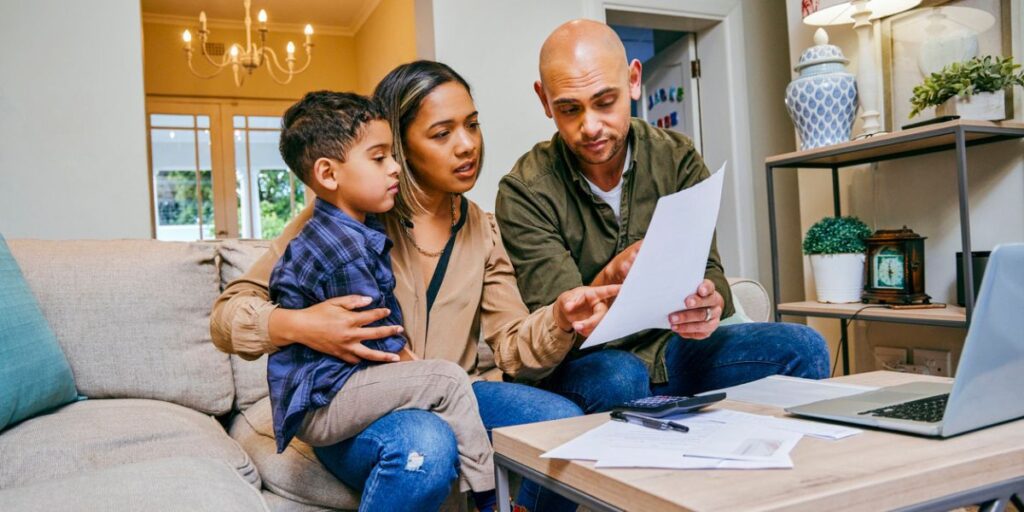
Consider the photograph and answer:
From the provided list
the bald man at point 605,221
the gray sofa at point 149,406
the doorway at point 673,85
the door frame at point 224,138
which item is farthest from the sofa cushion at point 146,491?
the door frame at point 224,138

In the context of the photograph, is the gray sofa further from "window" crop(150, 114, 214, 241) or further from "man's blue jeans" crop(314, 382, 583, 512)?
"window" crop(150, 114, 214, 241)

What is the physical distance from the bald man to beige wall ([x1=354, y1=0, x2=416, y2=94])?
2.91 metres

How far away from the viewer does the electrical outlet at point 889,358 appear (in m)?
2.67

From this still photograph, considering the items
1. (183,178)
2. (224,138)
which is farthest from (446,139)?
(183,178)

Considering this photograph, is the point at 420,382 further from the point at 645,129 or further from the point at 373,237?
the point at 645,129

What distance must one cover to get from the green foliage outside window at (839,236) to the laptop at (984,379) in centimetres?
166

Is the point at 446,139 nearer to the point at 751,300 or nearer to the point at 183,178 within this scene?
the point at 751,300

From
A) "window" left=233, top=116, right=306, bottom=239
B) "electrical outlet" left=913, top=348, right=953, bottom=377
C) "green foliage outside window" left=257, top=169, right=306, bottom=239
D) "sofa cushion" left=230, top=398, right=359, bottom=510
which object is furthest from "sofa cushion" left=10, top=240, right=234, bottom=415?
"green foliage outside window" left=257, top=169, right=306, bottom=239

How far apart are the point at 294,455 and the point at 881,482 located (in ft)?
3.14

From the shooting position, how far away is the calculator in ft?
3.19

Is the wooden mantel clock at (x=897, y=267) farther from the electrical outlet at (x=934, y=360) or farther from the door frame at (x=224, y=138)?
the door frame at (x=224, y=138)

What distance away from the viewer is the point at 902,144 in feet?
7.79

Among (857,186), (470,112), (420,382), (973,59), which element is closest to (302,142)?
(470,112)

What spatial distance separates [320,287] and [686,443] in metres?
0.63
